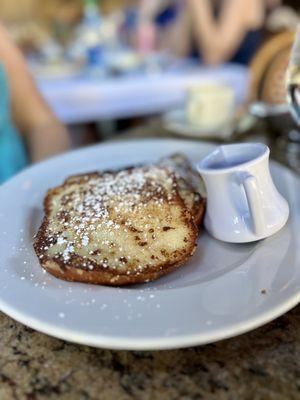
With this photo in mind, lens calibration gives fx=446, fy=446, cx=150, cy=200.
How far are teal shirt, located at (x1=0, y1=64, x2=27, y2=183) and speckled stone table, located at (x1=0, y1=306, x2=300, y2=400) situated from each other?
2.39 ft

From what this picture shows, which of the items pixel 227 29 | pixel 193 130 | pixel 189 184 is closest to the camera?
pixel 189 184

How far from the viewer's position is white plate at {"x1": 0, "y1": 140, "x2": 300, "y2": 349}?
0.40 m

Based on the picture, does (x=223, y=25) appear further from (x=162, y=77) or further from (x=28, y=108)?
(x=28, y=108)

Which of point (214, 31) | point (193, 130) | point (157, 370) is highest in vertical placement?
point (157, 370)

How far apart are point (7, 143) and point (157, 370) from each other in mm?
850

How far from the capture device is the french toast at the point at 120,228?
489mm

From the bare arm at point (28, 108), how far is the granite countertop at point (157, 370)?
0.82 m

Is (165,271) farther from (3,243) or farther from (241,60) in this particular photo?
(241,60)

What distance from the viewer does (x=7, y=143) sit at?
1.13 metres

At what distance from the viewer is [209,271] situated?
0.52 metres

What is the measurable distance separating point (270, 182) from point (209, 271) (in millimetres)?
141

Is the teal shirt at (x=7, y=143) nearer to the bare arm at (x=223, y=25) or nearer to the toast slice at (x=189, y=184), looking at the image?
the toast slice at (x=189, y=184)

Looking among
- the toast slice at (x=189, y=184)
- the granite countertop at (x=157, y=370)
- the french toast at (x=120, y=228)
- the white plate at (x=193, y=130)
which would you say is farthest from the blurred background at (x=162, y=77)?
the granite countertop at (x=157, y=370)

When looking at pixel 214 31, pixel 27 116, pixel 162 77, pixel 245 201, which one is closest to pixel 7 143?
pixel 27 116
